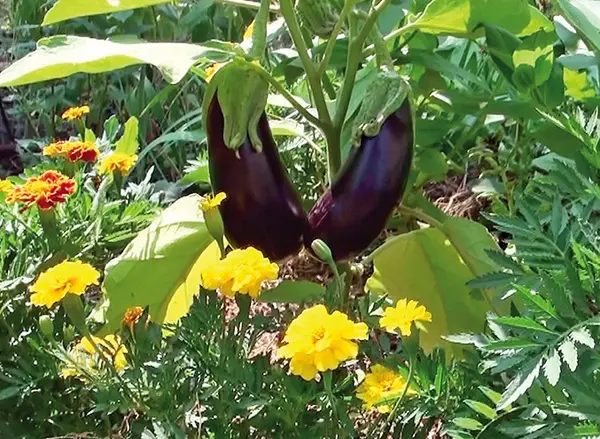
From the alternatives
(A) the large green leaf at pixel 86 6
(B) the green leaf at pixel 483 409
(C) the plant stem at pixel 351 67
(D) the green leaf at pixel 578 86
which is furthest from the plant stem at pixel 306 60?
(B) the green leaf at pixel 483 409

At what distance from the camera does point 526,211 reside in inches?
23.5

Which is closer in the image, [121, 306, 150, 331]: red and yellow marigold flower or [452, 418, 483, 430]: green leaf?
[452, 418, 483, 430]: green leaf

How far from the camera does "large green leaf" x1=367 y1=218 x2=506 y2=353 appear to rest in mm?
852

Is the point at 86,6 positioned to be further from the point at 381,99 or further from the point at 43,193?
the point at 381,99

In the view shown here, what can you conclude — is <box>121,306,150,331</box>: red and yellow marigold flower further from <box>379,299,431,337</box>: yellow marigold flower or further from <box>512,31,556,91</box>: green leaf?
<box>512,31,556,91</box>: green leaf

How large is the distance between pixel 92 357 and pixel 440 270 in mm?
369

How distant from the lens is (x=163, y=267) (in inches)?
34.8

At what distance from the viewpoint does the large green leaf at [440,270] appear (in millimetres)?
852

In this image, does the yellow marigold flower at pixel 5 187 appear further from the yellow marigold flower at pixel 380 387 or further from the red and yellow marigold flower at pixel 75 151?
the yellow marigold flower at pixel 380 387

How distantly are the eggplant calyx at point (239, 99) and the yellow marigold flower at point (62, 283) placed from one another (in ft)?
0.59

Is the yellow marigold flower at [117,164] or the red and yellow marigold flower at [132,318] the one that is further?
the yellow marigold flower at [117,164]

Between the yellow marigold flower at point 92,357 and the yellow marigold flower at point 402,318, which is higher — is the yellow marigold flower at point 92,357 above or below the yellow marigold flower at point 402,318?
below

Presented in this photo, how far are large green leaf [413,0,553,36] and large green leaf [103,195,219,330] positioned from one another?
31 centimetres

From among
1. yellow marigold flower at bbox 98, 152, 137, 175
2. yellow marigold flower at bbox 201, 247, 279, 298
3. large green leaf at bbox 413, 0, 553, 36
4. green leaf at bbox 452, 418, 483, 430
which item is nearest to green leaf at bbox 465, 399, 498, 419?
green leaf at bbox 452, 418, 483, 430
